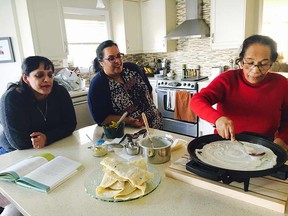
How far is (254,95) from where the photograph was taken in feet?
4.40

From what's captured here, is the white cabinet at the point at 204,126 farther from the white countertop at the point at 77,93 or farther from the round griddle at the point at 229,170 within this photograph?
the round griddle at the point at 229,170

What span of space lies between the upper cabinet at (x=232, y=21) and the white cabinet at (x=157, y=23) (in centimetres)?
84

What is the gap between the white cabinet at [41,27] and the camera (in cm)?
288

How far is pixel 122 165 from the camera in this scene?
0.99 m

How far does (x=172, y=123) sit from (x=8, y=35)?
265cm

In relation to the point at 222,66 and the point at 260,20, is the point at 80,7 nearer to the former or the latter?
the point at 222,66

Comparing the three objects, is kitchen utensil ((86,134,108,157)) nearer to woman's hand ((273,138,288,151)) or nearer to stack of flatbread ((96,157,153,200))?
stack of flatbread ((96,157,153,200))

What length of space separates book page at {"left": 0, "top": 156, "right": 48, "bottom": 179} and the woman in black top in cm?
26

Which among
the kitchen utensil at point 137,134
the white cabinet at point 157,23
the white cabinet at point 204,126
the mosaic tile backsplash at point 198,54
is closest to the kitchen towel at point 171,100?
the white cabinet at point 204,126

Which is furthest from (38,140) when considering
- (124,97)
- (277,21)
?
(277,21)

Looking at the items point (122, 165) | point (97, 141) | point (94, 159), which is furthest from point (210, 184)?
point (97, 141)

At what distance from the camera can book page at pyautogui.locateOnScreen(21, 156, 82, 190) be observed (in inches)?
40.1

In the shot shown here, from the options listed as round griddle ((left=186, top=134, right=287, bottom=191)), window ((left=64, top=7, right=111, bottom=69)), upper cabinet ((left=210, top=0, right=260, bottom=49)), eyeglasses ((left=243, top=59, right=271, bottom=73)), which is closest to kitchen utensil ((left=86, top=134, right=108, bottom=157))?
round griddle ((left=186, top=134, right=287, bottom=191))

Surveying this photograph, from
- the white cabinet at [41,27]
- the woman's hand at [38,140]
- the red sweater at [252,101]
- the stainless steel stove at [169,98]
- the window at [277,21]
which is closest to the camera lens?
the red sweater at [252,101]
